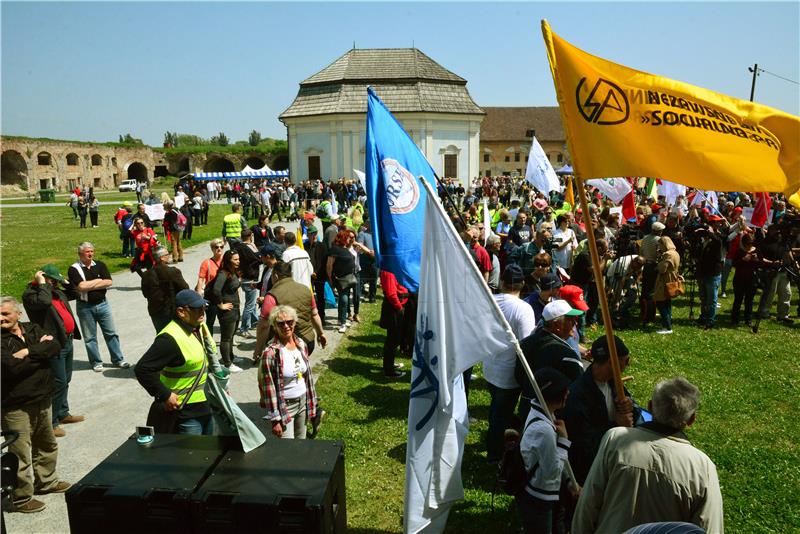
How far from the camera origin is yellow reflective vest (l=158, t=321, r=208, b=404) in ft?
15.5

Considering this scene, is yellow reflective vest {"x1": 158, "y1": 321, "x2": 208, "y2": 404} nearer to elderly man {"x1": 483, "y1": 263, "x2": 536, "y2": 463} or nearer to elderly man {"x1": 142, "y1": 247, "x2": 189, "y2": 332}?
elderly man {"x1": 483, "y1": 263, "x2": 536, "y2": 463}

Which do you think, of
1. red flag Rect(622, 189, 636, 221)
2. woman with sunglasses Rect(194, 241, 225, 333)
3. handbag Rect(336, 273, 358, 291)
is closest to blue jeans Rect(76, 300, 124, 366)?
woman with sunglasses Rect(194, 241, 225, 333)

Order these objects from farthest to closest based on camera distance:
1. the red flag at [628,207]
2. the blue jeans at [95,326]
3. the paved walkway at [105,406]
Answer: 1. the red flag at [628,207]
2. the blue jeans at [95,326]
3. the paved walkway at [105,406]

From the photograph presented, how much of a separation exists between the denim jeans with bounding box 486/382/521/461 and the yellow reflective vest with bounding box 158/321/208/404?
2698 millimetres

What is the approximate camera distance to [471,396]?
7457 millimetres

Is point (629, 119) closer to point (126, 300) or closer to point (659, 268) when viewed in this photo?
point (659, 268)

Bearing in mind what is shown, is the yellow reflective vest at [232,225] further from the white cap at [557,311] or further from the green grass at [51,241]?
the white cap at [557,311]

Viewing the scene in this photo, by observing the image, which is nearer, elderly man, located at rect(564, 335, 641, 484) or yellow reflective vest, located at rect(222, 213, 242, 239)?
elderly man, located at rect(564, 335, 641, 484)

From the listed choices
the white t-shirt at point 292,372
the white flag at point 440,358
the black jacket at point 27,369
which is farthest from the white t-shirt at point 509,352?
the black jacket at point 27,369

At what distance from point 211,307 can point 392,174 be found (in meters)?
4.17

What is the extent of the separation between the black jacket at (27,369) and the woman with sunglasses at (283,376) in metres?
1.88

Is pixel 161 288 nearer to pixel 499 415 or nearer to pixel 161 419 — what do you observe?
pixel 161 419

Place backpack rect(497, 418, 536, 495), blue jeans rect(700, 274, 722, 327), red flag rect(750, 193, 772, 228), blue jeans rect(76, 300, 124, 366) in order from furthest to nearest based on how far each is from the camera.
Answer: red flag rect(750, 193, 772, 228) < blue jeans rect(700, 274, 722, 327) < blue jeans rect(76, 300, 124, 366) < backpack rect(497, 418, 536, 495)

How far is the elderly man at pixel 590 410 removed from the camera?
395 cm
